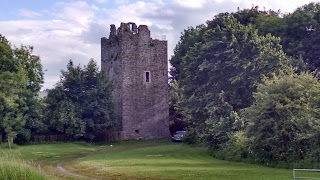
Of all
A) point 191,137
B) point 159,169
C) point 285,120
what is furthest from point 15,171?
point 191,137

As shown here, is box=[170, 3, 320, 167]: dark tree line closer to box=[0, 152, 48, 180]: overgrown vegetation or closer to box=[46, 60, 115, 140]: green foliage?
box=[46, 60, 115, 140]: green foliage

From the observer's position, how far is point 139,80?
76062 mm

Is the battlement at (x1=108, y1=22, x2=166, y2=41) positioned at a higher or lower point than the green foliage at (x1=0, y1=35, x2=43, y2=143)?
higher

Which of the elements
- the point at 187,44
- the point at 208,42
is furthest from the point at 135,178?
the point at 187,44

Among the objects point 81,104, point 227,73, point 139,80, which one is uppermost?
point 139,80

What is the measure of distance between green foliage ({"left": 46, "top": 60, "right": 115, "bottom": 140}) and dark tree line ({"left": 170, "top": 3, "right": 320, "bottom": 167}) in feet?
39.8

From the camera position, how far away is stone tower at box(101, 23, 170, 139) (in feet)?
246

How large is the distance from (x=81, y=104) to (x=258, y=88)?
3206cm

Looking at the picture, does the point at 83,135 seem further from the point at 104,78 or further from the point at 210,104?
the point at 210,104

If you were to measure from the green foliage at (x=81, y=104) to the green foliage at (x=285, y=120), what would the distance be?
29990 mm

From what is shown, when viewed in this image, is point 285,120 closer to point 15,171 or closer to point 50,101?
point 15,171

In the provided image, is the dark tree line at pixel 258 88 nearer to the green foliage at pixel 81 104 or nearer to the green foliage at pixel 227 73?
the green foliage at pixel 227 73

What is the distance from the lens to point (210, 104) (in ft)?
154

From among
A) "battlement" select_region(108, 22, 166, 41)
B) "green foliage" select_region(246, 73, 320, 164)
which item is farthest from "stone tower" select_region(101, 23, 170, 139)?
"green foliage" select_region(246, 73, 320, 164)
